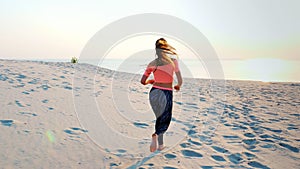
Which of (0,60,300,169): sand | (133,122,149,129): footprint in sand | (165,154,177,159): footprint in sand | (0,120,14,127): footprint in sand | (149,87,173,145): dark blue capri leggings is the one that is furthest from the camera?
(133,122,149,129): footprint in sand

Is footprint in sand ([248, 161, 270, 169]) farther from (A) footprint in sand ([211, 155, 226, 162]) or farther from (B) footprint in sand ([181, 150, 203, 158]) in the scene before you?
(B) footprint in sand ([181, 150, 203, 158])

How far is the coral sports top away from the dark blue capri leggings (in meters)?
0.21

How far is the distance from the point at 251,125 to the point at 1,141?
584cm

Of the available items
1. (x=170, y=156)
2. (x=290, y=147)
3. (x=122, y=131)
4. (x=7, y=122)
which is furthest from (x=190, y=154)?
(x=7, y=122)

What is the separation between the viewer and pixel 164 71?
14.9ft

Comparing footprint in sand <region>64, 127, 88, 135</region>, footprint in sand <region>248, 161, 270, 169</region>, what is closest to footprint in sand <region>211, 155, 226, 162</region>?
footprint in sand <region>248, 161, 270, 169</region>

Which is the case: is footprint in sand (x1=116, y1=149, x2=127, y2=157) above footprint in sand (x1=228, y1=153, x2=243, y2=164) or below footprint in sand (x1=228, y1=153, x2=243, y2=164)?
below

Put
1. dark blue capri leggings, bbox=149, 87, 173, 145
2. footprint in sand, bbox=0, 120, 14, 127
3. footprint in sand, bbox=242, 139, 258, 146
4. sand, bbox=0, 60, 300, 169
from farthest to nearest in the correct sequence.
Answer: footprint in sand, bbox=242, 139, 258, 146, footprint in sand, bbox=0, 120, 14, 127, dark blue capri leggings, bbox=149, 87, 173, 145, sand, bbox=0, 60, 300, 169

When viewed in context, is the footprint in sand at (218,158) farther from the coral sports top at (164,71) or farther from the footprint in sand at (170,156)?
the coral sports top at (164,71)

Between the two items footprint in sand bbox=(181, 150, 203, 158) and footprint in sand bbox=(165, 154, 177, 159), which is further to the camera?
footprint in sand bbox=(181, 150, 203, 158)

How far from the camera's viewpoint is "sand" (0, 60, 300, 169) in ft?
13.9

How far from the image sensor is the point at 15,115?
5.61 metres

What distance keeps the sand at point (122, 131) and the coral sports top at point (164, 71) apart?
4.45 feet

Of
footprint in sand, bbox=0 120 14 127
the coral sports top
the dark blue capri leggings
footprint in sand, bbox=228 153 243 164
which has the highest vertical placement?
the coral sports top
